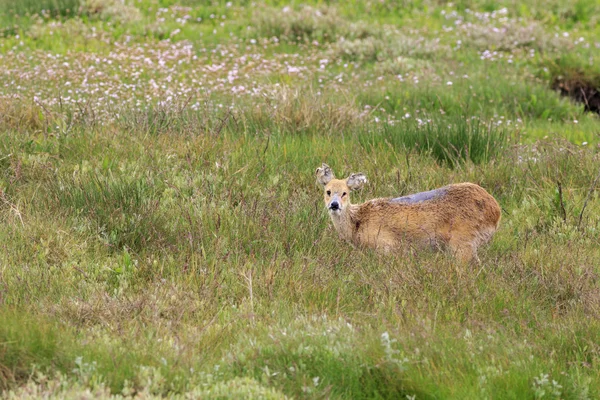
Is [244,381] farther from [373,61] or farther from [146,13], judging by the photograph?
[146,13]

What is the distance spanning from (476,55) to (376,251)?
840cm

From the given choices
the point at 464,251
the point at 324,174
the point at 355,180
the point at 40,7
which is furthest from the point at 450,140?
the point at 40,7

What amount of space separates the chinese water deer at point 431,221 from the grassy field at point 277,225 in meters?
0.21

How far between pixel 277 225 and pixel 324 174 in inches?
36.2

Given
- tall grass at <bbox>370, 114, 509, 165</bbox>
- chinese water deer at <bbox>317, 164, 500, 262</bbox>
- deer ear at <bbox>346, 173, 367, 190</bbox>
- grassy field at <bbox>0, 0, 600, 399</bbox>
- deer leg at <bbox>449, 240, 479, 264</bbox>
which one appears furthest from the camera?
tall grass at <bbox>370, 114, 509, 165</bbox>

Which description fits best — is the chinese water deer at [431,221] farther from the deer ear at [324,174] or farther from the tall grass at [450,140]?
the tall grass at [450,140]

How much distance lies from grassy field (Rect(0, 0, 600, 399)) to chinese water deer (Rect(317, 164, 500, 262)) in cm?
21

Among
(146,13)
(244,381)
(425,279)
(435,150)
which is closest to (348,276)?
(425,279)

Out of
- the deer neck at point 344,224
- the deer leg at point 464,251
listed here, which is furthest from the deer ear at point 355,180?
the deer leg at point 464,251

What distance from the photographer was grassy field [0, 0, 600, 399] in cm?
521

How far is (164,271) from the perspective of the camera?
266 inches

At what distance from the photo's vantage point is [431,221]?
24.7ft

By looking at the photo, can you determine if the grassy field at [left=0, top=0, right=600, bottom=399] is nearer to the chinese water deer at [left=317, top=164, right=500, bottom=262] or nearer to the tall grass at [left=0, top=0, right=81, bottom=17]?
the chinese water deer at [left=317, top=164, right=500, bottom=262]

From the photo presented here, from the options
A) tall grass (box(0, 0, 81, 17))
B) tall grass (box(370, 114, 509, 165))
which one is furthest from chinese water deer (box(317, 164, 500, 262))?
tall grass (box(0, 0, 81, 17))
